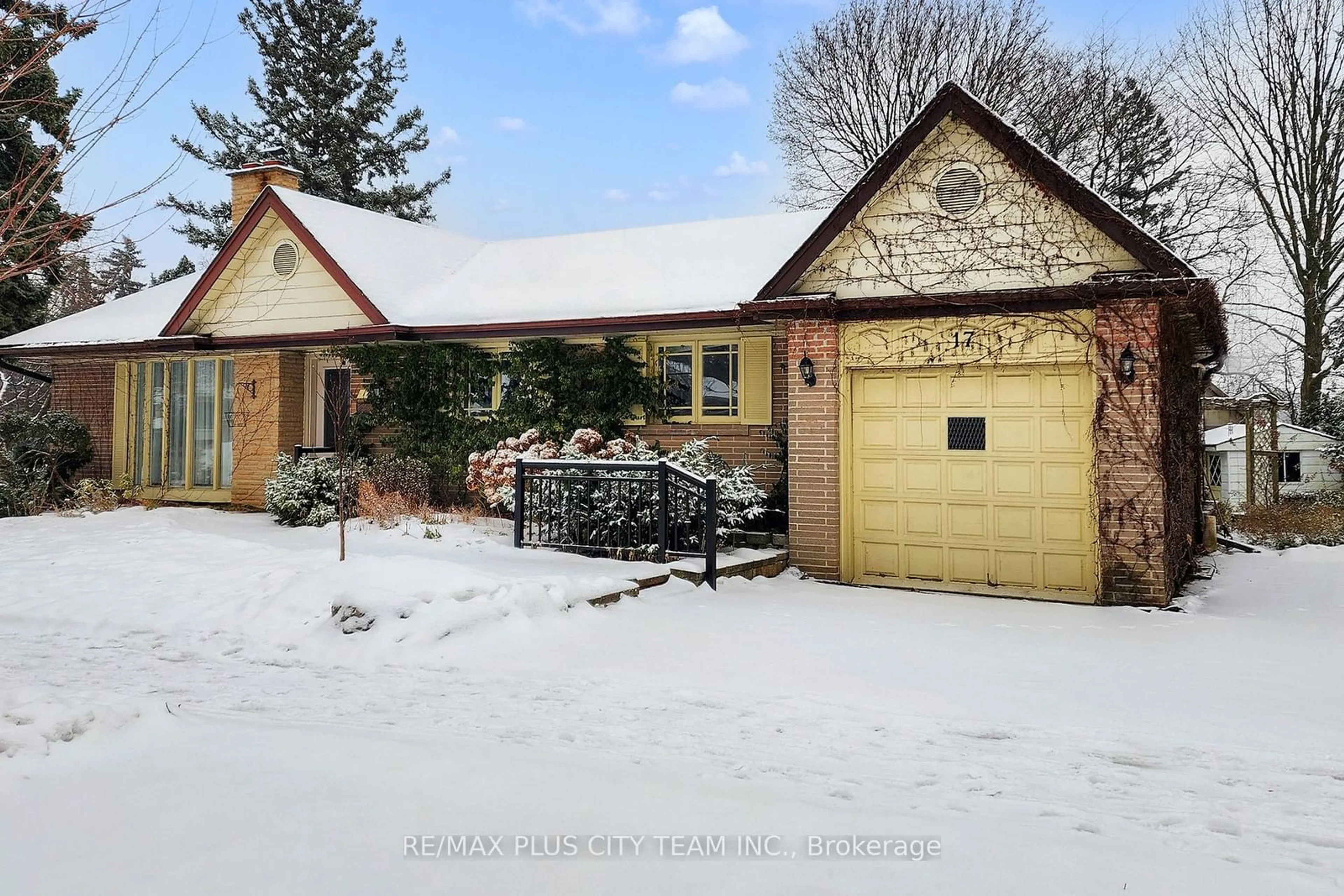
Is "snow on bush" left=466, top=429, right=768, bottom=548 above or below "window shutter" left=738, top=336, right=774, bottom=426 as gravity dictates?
below

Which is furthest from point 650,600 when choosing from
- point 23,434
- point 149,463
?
point 23,434

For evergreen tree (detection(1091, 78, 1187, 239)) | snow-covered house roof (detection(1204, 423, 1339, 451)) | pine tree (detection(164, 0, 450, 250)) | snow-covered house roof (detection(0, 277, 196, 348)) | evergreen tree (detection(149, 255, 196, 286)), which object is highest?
pine tree (detection(164, 0, 450, 250))

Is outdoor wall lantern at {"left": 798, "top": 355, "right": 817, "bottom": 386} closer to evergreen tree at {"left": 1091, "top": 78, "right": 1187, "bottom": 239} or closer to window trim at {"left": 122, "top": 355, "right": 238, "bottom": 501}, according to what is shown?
window trim at {"left": 122, "top": 355, "right": 238, "bottom": 501}

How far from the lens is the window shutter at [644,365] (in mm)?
13109

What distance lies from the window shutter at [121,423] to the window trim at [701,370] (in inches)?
399

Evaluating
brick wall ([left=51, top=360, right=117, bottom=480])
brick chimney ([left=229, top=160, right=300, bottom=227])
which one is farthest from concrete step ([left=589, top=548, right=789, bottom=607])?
brick wall ([left=51, top=360, right=117, bottom=480])

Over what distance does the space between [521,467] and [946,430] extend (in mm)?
4783

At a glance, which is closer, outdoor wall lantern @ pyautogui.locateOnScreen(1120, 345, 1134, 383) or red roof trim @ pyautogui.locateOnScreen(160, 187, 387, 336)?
outdoor wall lantern @ pyautogui.locateOnScreen(1120, 345, 1134, 383)

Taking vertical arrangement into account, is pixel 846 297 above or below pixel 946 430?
above

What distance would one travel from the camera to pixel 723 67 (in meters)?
27.8

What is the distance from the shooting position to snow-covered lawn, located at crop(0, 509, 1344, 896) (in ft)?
10.9

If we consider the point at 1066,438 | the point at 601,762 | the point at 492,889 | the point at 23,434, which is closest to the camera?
the point at 492,889

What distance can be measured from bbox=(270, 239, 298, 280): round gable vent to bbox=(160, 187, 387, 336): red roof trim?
28 centimetres

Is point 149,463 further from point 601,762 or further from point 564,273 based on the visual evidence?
point 601,762
